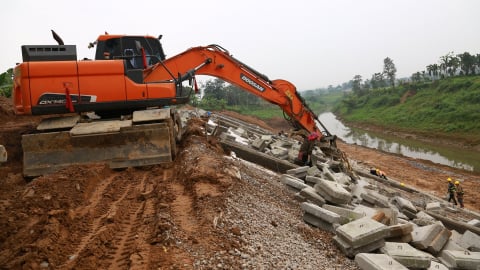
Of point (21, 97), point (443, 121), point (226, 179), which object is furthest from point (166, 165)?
point (443, 121)

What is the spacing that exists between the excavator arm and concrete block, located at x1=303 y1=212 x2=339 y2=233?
13.0ft

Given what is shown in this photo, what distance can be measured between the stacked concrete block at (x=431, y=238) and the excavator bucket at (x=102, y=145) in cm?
431

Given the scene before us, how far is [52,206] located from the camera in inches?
175

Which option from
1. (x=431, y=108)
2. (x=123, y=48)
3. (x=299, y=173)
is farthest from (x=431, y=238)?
(x=431, y=108)

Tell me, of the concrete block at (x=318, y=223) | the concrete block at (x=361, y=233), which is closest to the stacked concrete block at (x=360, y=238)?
the concrete block at (x=361, y=233)

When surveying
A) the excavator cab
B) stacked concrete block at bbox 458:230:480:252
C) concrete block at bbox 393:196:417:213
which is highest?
the excavator cab

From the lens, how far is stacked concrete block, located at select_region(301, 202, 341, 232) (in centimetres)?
533

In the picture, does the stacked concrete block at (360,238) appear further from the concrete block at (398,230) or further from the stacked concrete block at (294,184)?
the stacked concrete block at (294,184)

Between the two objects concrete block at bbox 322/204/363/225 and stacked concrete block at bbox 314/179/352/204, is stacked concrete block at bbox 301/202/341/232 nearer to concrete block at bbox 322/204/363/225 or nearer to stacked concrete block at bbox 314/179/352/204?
concrete block at bbox 322/204/363/225

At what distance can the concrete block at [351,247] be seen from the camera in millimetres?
4555

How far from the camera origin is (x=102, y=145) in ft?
20.4

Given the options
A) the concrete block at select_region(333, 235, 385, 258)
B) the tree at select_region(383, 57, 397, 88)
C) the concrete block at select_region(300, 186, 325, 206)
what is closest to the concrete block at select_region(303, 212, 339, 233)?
the concrete block at select_region(333, 235, 385, 258)

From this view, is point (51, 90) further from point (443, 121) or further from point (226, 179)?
point (443, 121)

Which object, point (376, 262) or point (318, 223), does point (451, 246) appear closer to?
point (318, 223)
